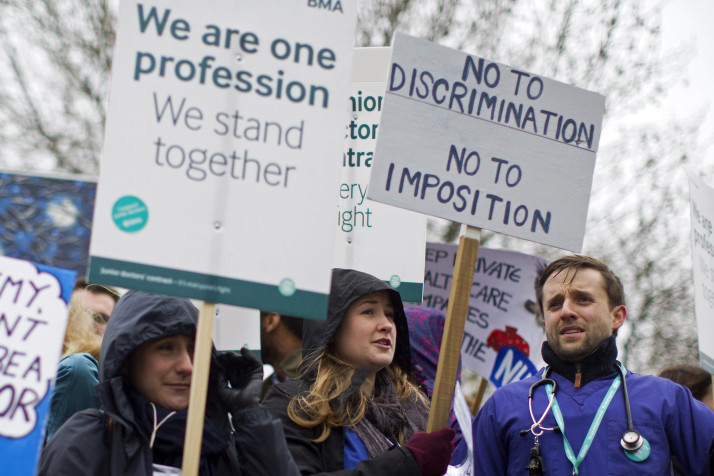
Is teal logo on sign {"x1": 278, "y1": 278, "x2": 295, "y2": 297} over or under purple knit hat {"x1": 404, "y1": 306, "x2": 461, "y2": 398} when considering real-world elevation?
over

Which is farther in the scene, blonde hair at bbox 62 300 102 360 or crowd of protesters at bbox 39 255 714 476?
blonde hair at bbox 62 300 102 360

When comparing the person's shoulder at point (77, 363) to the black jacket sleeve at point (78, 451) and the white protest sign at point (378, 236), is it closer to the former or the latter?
the black jacket sleeve at point (78, 451)

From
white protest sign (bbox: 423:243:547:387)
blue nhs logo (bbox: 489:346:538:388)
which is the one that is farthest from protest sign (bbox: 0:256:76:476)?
blue nhs logo (bbox: 489:346:538:388)

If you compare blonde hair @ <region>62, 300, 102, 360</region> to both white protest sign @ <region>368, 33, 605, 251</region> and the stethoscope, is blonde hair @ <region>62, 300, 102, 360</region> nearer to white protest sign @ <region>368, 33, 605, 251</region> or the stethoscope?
white protest sign @ <region>368, 33, 605, 251</region>

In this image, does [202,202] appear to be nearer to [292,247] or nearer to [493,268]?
[292,247]

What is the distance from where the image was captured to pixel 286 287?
8.61ft

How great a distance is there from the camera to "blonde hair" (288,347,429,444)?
10.5ft

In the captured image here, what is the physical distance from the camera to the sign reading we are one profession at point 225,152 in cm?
257

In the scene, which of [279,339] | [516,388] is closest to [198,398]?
[516,388]

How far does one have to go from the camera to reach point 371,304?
11.8 feet

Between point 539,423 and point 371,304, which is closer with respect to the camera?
point 539,423

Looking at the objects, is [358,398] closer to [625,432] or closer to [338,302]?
[338,302]

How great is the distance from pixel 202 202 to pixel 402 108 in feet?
2.61

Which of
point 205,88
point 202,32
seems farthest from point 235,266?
point 202,32
